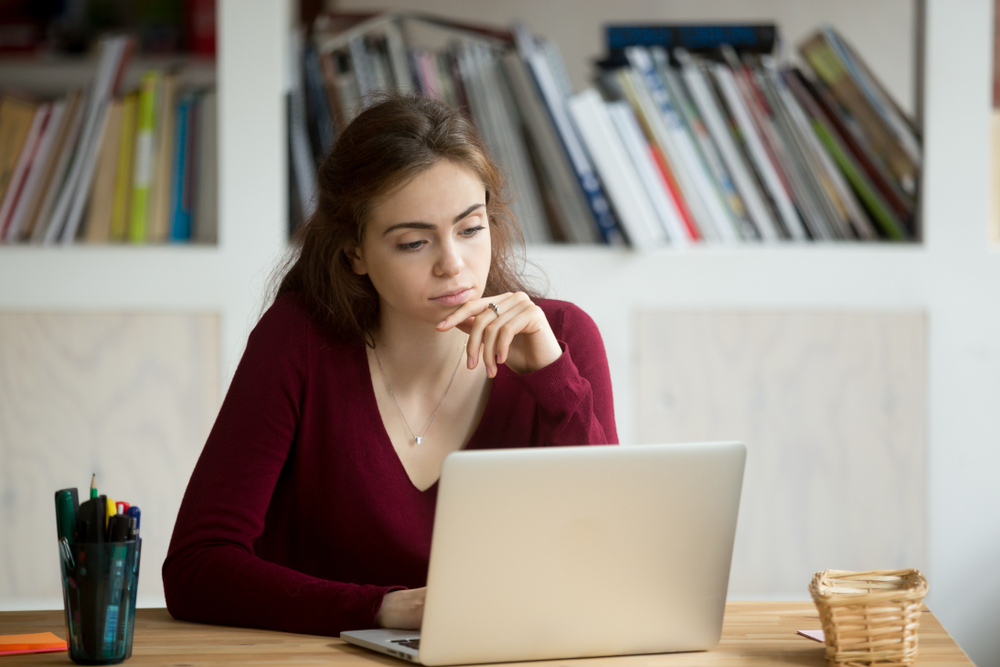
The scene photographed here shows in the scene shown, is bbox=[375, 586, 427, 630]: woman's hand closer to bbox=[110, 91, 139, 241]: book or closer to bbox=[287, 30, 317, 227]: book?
bbox=[287, 30, 317, 227]: book

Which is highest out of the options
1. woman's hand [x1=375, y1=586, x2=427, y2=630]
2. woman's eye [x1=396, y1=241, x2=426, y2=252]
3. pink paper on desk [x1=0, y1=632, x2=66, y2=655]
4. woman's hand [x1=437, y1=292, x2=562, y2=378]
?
woman's eye [x1=396, y1=241, x2=426, y2=252]

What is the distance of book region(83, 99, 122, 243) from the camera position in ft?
6.42

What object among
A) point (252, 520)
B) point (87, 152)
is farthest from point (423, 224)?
point (87, 152)

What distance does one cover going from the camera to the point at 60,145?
196 centimetres

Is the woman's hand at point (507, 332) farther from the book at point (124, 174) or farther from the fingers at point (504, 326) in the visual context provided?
the book at point (124, 174)

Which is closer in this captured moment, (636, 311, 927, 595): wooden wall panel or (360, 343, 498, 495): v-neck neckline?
(360, 343, 498, 495): v-neck neckline

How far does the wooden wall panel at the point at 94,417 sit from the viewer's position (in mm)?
1919

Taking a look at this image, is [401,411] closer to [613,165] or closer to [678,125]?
Answer: [613,165]

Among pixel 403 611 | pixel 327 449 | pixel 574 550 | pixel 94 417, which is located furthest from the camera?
pixel 94 417

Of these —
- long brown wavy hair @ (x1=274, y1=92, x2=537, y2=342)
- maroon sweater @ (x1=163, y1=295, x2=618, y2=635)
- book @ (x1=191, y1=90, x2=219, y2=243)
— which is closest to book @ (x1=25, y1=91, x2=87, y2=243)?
book @ (x1=191, y1=90, x2=219, y2=243)

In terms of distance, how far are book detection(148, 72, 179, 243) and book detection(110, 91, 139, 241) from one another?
0.05m

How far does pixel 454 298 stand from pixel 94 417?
1031 millimetres

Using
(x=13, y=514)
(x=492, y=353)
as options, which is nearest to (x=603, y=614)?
(x=492, y=353)

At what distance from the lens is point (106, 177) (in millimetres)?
1961
